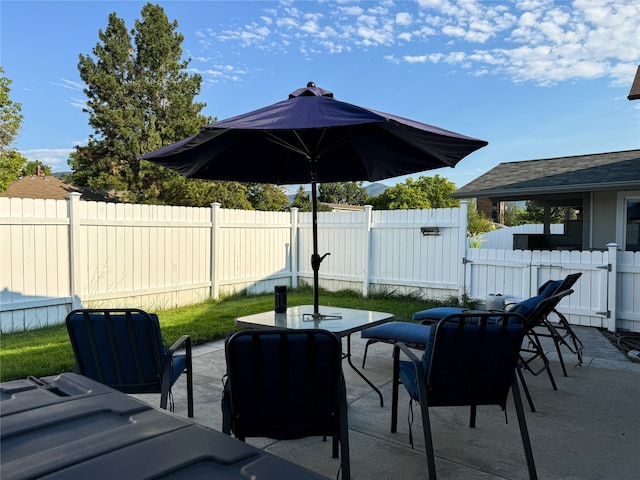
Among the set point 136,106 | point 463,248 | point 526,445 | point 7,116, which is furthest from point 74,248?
point 7,116

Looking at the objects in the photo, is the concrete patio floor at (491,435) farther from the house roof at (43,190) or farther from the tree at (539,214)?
the tree at (539,214)

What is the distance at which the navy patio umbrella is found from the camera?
2572 mm

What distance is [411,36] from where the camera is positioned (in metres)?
9.05

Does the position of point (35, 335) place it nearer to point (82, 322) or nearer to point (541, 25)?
point (82, 322)

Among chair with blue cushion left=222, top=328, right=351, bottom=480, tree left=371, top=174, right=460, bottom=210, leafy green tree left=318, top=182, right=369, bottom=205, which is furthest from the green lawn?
leafy green tree left=318, top=182, right=369, bottom=205

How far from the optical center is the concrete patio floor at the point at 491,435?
242cm

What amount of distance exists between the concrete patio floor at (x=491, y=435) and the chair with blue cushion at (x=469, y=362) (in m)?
0.33

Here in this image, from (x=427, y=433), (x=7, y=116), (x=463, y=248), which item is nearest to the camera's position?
(x=427, y=433)

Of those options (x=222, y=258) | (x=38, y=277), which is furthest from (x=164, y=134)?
(x=38, y=277)

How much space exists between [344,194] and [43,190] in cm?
3347

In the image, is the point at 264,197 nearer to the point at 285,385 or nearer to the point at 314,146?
the point at 314,146

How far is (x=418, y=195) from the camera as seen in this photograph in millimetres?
33344

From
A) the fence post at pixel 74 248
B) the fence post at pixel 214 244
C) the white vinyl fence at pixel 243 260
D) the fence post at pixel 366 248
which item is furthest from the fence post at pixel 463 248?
the fence post at pixel 74 248

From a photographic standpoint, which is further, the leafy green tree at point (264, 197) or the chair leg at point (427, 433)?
the leafy green tree at point (264, 197)
